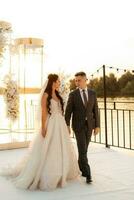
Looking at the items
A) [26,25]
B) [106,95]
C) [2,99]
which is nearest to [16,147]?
[2,99]

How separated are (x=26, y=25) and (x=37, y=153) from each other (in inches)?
188

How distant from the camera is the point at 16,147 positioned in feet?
25.3

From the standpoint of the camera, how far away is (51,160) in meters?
4.75

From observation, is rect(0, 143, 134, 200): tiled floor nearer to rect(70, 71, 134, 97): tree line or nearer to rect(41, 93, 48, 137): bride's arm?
rect(41, 93, 48, 137): bride's arm

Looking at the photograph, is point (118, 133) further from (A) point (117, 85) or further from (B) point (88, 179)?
(B) point (88, 179)

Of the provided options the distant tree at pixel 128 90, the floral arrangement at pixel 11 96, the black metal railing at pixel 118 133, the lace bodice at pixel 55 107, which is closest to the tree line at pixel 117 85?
the distant tree at pixel 128 90

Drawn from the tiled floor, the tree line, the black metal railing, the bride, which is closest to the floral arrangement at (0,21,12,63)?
the tree line

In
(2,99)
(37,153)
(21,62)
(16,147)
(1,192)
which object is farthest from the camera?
(21,62)

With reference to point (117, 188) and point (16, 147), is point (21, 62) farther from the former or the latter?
point (117, 188)

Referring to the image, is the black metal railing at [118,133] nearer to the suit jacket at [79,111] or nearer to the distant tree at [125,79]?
the distant tree at [125,79]

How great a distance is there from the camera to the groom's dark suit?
4875 millimetres

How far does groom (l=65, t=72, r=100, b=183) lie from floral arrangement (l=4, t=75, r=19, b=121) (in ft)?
11.0

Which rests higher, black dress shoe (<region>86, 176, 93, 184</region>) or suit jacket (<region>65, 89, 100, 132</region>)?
suit jacket (<region>65, 89, 100, 132</region>)

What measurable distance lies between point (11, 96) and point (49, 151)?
11.5 ft
